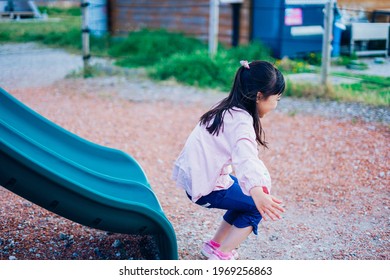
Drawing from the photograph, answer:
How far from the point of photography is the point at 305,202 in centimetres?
410

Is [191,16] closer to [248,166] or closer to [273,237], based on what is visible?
[273,237]

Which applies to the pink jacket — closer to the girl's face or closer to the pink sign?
the girl's face

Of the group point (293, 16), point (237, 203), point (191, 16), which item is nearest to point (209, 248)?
point (237, 203)

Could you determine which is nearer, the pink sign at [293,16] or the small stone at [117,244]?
the small stone at [117,244]

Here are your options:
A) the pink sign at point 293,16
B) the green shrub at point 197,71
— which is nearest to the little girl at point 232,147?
the green shrub at point 197,71

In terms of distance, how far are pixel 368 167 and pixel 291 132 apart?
1193 millimetres

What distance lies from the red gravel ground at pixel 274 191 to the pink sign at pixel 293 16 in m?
3.48

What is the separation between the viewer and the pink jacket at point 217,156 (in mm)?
2707

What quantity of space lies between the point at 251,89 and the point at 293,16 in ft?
23.8

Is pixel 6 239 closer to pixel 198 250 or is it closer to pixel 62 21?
pixel 198 250

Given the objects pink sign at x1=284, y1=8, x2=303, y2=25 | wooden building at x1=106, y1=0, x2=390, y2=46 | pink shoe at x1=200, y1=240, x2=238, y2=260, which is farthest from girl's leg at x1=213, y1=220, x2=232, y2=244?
pink sign at x1=284, y1=8, x2=303, y2=25

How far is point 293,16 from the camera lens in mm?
9742

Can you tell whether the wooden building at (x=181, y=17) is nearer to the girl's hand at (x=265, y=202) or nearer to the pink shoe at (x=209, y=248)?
the pink shoe at (x=209, y=248)

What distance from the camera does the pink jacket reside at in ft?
8.88
